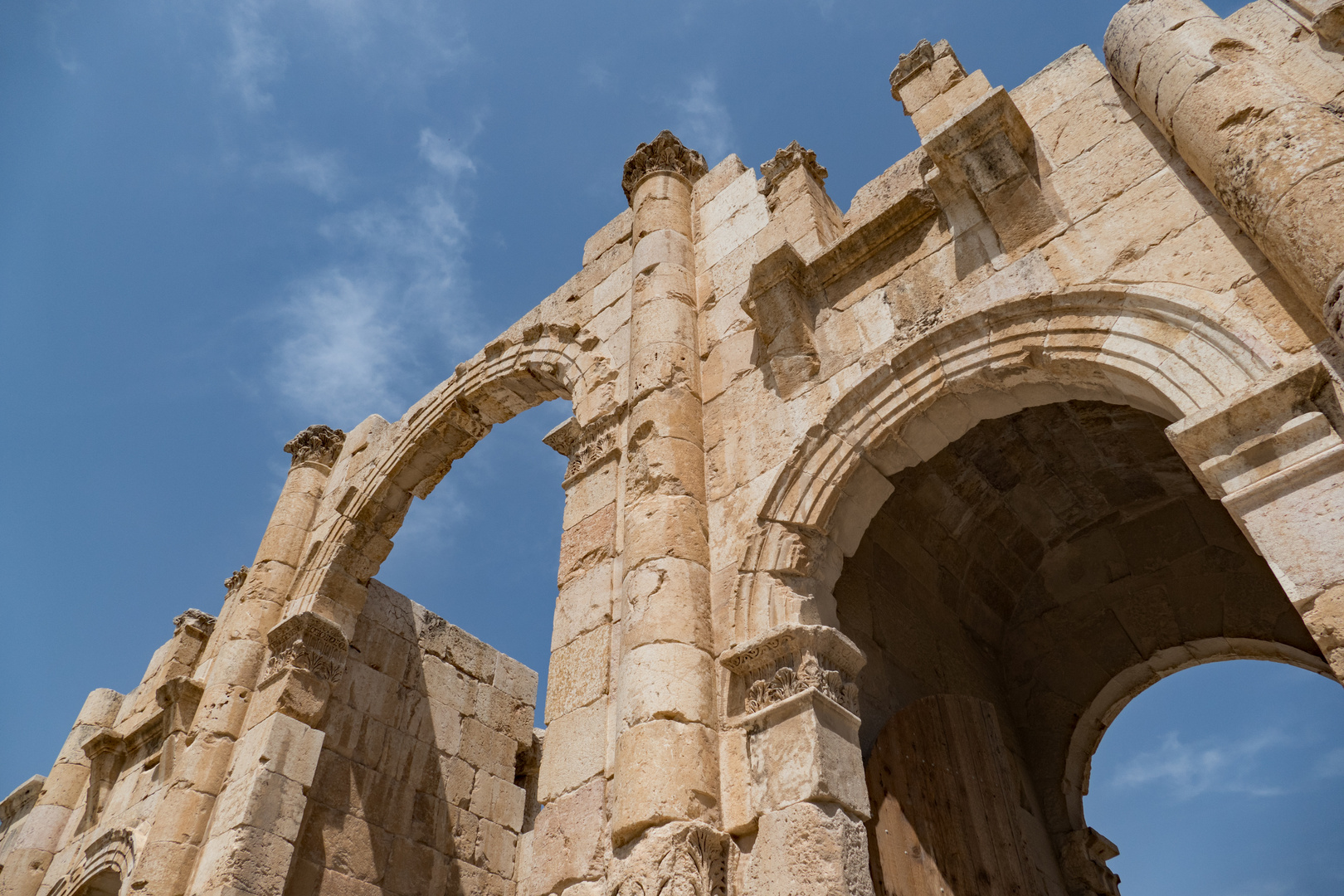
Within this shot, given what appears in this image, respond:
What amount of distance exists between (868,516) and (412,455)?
15.0 feet

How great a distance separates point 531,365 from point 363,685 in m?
3.28

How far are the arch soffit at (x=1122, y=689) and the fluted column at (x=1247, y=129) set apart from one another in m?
3.60

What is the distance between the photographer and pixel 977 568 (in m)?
6.45

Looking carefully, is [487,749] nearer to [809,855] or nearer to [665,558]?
[665,558]

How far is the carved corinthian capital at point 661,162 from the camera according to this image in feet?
21.2

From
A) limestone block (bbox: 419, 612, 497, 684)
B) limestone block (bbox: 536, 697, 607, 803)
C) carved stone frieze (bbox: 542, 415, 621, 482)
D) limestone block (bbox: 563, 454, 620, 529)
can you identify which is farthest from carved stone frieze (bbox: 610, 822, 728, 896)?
limestone block (bbox: 419, 612, 497, 684)

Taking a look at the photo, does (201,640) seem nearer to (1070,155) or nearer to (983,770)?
(983,770)

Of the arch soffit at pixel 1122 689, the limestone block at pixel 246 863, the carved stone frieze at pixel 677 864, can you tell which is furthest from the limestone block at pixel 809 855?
the limestone block at pixel 246 863

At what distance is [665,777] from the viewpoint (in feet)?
11.7

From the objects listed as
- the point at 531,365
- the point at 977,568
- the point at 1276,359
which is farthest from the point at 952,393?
the point at 531,365

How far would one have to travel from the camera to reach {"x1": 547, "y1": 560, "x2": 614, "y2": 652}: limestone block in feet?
15.3

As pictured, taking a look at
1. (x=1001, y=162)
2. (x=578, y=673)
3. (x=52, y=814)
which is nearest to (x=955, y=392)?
(x=1001, y=162)

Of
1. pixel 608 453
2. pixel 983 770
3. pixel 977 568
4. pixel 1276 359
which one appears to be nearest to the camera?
pixel 1276 359

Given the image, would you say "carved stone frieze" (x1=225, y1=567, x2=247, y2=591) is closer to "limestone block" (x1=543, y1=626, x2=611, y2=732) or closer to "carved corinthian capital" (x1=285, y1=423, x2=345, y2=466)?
"carved corinthian capital" (x1=285, y1=423, x2=345, y2=466)
